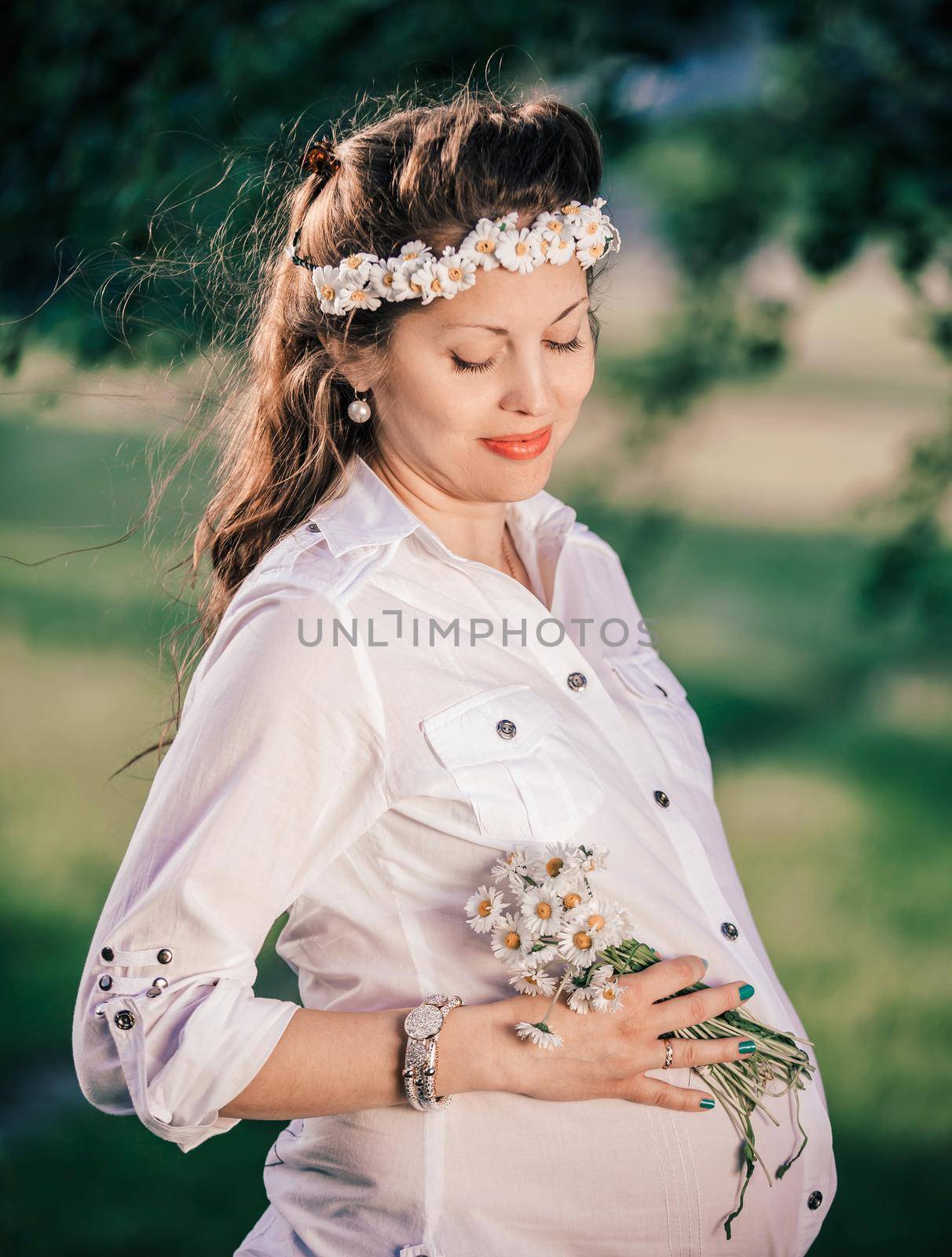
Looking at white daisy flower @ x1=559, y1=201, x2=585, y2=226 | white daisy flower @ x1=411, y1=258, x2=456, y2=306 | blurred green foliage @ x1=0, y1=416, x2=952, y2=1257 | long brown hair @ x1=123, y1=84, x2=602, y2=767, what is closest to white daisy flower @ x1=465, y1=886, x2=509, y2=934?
long brown hair @ x1=123, y1=84, x2=602, y2=767

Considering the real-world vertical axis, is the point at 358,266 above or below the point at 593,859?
above

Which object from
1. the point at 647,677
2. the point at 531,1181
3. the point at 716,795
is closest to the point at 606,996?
the point at 531,1181

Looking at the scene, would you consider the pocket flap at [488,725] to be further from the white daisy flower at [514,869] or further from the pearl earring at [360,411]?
the pearl earring at [360,411]

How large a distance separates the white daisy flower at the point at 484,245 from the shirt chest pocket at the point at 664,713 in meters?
0.66

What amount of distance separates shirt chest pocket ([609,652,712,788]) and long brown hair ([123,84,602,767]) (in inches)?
21.1

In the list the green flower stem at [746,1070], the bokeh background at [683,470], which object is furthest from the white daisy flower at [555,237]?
the bokeh background at [683,470]

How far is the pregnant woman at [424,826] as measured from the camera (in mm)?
1489

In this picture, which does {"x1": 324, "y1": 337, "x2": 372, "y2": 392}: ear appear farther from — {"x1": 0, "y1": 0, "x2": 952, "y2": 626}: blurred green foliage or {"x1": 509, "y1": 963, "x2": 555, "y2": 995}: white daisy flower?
{"x1": 0, "y1": 0, "x2": 952, "y2": 626}: blurred green foliage

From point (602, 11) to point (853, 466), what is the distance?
5.33 feet

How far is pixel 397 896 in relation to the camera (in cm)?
159

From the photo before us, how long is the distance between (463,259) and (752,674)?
288cm

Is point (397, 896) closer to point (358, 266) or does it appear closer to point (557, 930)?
point (557, 930)

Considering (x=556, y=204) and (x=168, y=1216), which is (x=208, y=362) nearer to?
(x=556, y=204)

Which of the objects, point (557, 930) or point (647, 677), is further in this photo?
point (647, 677)
